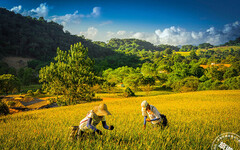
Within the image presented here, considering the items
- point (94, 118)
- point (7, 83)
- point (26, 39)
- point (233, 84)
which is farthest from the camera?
point (26, 39)

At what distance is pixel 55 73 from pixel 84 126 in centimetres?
2190

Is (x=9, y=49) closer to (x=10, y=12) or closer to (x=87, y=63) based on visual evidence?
(x=10, y=12)

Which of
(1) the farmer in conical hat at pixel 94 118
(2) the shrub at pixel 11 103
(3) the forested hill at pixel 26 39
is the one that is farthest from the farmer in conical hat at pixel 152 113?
(3) the forested hill at pixel 26 39

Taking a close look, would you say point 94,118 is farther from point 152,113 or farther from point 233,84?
point 233,84

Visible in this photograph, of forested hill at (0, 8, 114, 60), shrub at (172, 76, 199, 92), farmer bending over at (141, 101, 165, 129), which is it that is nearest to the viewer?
farmer bending over at (141, 101, 165, 129)

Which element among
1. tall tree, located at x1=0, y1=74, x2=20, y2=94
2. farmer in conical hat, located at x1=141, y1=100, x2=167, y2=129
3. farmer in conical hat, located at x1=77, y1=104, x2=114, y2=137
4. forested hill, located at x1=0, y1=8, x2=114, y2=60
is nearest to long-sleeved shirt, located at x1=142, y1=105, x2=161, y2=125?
farmer in conical hat, located at x1=141, y1=100, x2=167, y2=129

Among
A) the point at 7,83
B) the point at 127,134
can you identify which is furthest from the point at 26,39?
the point at 127,134

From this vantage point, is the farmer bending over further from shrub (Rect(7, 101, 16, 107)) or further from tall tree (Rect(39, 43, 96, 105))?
shrub (Rect(7, 101, 16, 107))

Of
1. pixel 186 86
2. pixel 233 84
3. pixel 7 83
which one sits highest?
pixel 7 83

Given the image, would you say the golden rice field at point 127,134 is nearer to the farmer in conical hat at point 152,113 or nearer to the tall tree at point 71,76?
the farmer in conical hat at point 152,113

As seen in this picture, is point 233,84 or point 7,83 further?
point 233,84

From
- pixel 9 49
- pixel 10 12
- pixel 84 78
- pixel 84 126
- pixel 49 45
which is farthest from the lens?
pixel 10 12

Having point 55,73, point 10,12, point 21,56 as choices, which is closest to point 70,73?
point 55,73

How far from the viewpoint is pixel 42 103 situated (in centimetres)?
2956
